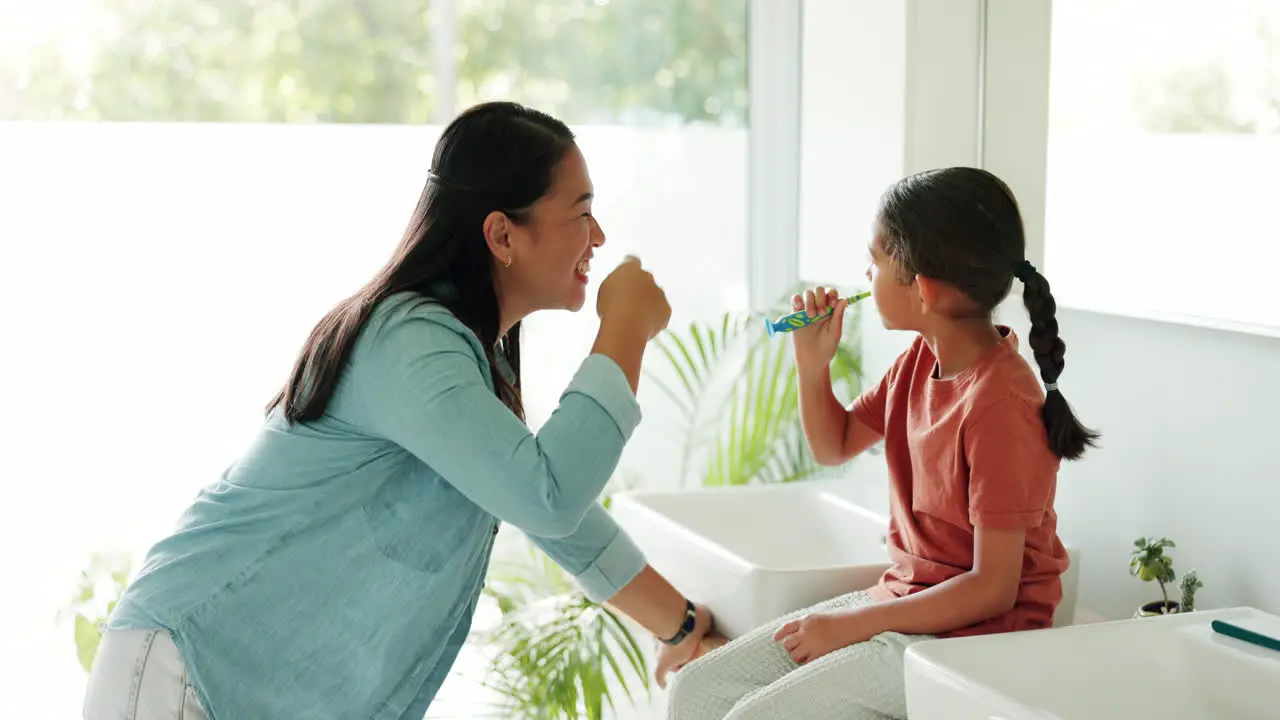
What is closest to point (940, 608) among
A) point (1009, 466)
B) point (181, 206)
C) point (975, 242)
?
point (1009, 466)

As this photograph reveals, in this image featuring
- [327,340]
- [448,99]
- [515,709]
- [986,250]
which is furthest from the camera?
[448,99]

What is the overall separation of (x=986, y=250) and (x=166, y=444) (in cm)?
169

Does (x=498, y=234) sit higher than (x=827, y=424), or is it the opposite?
(x=498, y=234)

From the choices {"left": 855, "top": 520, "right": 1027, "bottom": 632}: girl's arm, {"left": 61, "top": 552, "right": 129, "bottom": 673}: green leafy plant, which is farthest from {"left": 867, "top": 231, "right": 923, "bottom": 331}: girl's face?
{"left": 61, "top": 552, "right": 129, "bottom": 673}: green leafy plant

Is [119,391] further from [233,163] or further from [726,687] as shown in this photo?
[726,687]

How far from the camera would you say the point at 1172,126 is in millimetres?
1731

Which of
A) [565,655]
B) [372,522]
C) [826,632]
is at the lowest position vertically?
[565,655]

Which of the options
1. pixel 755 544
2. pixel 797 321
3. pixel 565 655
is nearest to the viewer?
pixel 797 321

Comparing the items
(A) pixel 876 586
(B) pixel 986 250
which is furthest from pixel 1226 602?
(B) pixel 986 250

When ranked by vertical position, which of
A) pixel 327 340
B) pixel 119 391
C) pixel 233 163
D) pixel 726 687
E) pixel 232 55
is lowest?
pixel 726 687

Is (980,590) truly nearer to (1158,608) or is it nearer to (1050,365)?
(1050,365)

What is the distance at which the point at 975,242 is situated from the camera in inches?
59.4

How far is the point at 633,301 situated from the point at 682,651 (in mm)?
553

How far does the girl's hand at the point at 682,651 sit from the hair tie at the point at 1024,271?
1.98 ft
